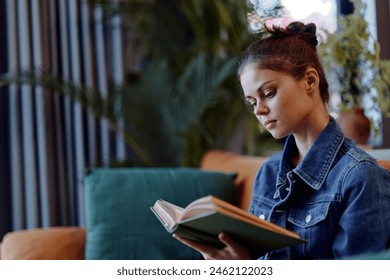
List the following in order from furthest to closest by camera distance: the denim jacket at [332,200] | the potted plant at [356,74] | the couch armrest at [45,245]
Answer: the couch armrest at [45,245] → the potted plant at [356,74] → the denim jacket at [332,200]

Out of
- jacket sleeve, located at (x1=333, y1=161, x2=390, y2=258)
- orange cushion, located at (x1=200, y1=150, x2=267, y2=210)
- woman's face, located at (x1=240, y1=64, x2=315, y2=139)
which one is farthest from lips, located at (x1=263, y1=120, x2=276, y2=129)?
orange cushion, located at (x1=200, y1=150, x2=267, y2=210)

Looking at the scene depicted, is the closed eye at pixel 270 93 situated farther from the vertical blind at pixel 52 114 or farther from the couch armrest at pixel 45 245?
the vertical blind at pixel 52 114

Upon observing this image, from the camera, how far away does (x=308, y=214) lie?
40.3 inches

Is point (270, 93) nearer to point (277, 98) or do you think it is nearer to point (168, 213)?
point (277, 98)

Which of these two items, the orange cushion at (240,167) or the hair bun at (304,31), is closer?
the hair bun at (304,31)

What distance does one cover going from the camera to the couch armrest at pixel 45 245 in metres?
1.70

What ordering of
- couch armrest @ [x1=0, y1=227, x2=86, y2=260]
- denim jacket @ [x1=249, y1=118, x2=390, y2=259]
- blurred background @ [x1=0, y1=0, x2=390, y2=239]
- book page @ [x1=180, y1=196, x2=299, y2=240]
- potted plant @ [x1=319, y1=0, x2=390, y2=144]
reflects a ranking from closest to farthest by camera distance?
book page @ [x1=180, y1=196, x2=299, y2=240], denim jacket @ [x1=249, y1=118, x2=390, y2=259], potted plant @ [x1=319, y1=0, x2=390, y2=144], couch armrest @ [x1=0, y1=227, x2=86, y2=260], blurred background @ [x1=0, y1=0, x2=390, y2=239]

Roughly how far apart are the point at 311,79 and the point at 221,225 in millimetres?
280

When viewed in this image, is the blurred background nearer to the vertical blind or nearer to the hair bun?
the vertical blind

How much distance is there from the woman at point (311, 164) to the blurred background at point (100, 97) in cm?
124

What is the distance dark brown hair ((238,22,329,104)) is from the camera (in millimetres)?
989

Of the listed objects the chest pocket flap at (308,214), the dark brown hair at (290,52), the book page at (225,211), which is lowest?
the chest pocket flap at (308,214)

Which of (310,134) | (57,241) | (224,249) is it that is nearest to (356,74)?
(310,134)

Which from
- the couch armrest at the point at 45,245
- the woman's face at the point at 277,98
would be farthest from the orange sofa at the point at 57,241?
the woman's face at the point at 277,98
